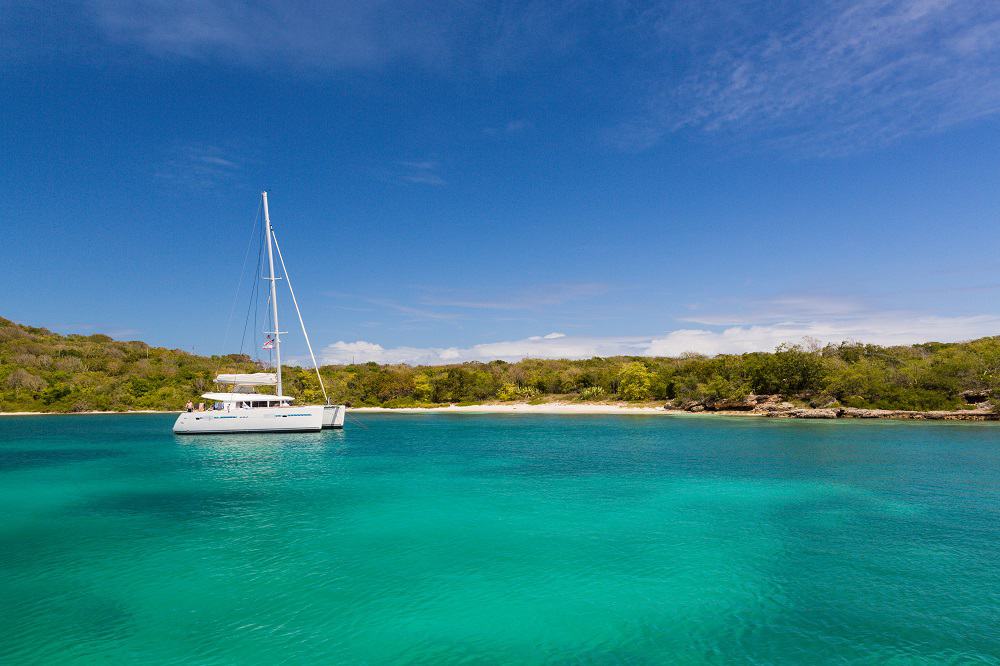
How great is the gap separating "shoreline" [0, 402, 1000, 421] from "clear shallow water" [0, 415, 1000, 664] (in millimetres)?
29880

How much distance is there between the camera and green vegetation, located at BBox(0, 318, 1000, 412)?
65625mm

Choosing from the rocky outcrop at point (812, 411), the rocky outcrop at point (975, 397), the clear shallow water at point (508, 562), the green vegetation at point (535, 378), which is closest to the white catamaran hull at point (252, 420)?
the clear shallow water at point (508, 562)

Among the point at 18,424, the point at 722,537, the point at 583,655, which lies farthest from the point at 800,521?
the point at 18,424

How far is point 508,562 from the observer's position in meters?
15.6

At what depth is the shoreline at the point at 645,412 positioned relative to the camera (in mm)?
57841

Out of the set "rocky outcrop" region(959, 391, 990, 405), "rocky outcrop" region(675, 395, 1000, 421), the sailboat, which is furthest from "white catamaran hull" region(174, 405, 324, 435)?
"rocky outcrop" region(959, 391, 990, 405)

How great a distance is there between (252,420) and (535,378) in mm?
68708

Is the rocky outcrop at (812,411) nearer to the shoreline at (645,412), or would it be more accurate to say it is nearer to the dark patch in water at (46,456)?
the shoreline at (645,412)

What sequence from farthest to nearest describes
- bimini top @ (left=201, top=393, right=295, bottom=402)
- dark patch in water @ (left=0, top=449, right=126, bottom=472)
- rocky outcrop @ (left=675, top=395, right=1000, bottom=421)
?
1. rocky outcrop @ (left=675, top=395, right=1000, bottom=421)
2. bimini top @ (left=201, top=393, right=295, bottom=402)
3. dark patch in water @ (left=0, top=449, right=126, bottom=472)

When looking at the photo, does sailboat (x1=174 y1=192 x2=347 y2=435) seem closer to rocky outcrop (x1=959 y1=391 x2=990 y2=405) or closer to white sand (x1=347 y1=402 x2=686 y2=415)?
white sand (x1=347 y1=402 x2=686 y2=415)

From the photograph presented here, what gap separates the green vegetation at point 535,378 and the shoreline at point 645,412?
2.21m

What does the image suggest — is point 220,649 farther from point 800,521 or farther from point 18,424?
point 18,424

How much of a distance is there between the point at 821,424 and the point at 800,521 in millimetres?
43099

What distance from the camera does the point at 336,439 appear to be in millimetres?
49656
